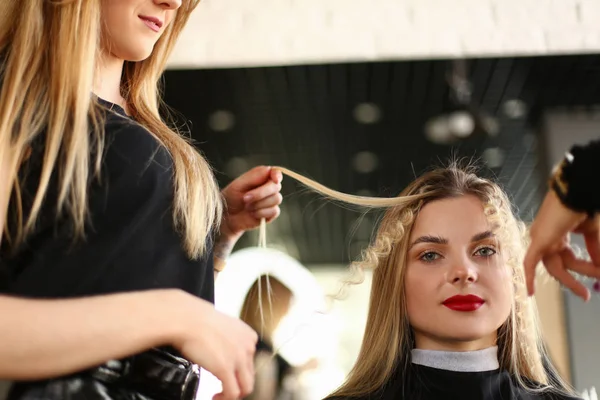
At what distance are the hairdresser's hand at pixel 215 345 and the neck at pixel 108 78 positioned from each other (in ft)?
0.97

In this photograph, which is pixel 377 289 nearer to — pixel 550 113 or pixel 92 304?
pixel 92 304

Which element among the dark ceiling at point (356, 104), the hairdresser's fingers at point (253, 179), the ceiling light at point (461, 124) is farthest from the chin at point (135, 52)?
the ceiling light at point (461, 124)

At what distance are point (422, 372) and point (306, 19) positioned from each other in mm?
1660

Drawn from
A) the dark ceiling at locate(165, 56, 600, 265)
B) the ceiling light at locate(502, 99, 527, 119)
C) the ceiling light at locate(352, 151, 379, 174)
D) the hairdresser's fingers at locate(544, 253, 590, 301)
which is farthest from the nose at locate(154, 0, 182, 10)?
the ceiling light at locate(352, 151, 379, 174)

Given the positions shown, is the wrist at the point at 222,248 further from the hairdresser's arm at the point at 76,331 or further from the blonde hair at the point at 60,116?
the hairdresser's arm at the point at 76,331

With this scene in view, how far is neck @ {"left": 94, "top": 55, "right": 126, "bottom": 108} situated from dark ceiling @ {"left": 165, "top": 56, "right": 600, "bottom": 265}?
141 centimetres

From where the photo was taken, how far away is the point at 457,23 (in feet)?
8.23

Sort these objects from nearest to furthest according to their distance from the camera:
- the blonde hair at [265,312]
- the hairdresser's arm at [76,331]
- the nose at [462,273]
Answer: the hairdresser's arm at [76,331]
the nose at [462,273]
the blonde hair at [265,312]

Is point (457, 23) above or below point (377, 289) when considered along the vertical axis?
above

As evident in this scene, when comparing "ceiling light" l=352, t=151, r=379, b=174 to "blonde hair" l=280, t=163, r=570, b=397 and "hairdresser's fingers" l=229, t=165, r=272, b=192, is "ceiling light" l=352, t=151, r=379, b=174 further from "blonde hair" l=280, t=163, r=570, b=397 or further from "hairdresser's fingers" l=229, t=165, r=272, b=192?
"hairdresser's fingers" l=229, t=165, r=272, b=192

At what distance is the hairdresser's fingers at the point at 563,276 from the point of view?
69 cm

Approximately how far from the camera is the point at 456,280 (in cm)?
107

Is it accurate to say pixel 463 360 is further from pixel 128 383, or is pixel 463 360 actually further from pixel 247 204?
pixel 128 383

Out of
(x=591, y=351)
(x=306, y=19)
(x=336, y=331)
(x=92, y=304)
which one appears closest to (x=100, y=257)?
(x=92, y=304)
